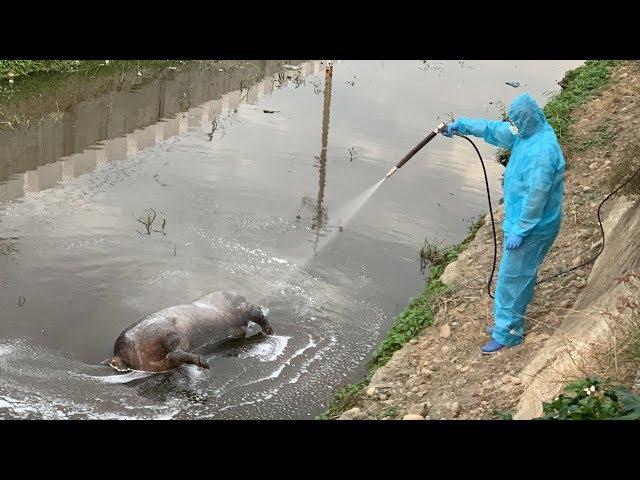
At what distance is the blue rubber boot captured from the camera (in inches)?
273

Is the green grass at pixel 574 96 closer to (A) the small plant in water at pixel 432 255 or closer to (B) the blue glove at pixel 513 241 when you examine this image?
(A) the small plant in water at pixel 432 255

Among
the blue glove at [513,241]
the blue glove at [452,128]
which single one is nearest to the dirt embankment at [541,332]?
the blue glove at [513,241]

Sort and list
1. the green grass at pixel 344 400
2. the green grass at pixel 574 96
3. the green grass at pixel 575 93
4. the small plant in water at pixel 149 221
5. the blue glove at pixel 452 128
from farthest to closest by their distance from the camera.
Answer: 1. the green grass at pixel 575 93
2. the green grass at pixel 574 96
3. the small plant in water at pixel 149 221
4. the blue glove at pixel 452 128
5. the green grass at pixel 344 400

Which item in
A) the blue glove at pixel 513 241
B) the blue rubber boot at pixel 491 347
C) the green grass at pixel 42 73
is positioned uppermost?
the green grass at pixel 42 73

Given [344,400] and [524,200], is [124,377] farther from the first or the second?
[524,200]

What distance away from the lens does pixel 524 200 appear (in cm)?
640

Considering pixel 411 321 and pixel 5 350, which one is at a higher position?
pixel 411 321

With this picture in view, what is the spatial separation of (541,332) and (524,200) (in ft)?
Answer: 4.43

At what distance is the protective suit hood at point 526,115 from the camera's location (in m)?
6.42

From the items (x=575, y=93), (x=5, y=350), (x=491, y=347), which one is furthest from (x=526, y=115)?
(x=575, y=93)

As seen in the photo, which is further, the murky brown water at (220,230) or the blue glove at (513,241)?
the murky brown water at (220,230)

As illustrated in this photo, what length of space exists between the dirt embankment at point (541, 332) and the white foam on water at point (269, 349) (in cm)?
→ 135

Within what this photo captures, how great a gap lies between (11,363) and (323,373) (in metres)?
3.14
